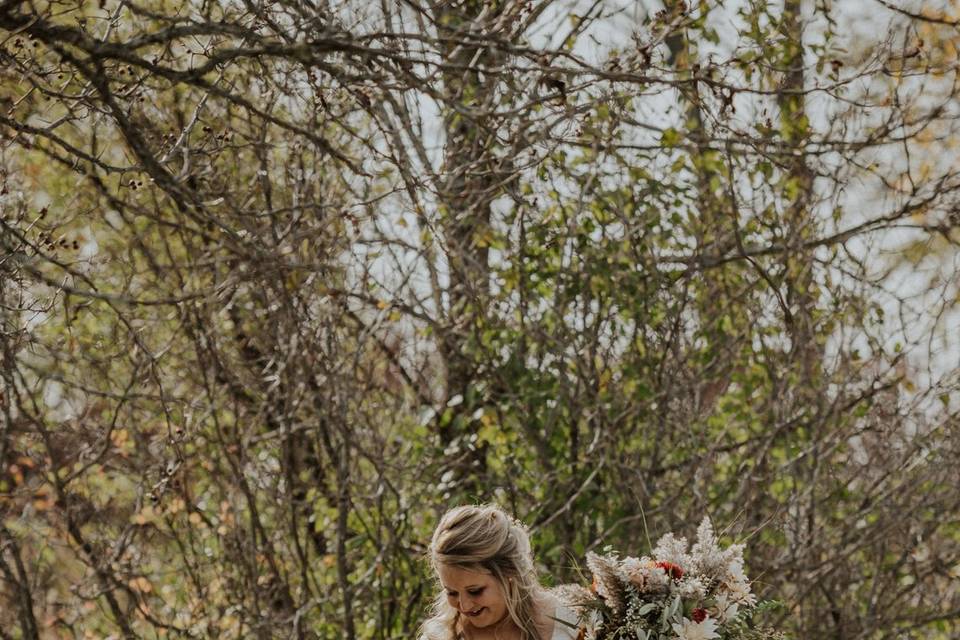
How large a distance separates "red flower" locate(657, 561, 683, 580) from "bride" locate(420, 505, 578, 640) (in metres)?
0.38

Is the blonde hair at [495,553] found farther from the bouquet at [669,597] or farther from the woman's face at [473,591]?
the bouquet at [669,597]

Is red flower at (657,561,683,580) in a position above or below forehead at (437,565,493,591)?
below

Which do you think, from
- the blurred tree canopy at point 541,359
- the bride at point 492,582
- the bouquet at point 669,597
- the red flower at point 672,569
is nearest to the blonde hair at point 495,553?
the bride at point 492,582

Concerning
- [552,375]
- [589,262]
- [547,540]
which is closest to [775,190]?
[589,262]

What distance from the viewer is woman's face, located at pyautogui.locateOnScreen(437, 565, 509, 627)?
175 inches

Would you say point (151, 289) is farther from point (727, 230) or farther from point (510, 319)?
point (727, 230)

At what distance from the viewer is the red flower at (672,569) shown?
4176mm

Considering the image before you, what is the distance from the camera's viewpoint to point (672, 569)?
4.19 metres

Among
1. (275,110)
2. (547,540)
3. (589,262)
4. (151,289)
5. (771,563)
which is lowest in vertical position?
(771,563)

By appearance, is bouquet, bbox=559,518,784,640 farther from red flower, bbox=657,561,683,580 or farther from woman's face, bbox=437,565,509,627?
woman's face, bbox=437,565,509,627

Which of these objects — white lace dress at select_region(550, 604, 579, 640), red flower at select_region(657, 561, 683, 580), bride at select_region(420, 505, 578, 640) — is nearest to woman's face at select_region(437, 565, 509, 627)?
bride at select_region(420, 505, 578, 640)

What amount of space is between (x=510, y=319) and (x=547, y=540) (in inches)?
45.2

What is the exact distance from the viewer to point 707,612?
409 centimetres

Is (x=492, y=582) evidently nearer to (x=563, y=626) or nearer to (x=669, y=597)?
(x=563, y=626)
